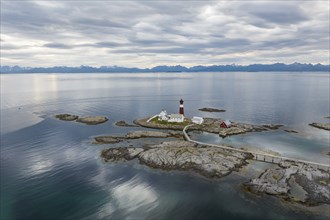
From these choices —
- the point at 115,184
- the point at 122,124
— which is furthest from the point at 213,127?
the point at 115,184

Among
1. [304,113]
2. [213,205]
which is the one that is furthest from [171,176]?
[304,113]

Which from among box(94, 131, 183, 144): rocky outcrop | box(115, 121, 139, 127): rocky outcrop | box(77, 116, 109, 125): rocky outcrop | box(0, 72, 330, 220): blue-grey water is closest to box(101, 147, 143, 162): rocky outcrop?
box(0, 72, 330, 220): blue-grey water

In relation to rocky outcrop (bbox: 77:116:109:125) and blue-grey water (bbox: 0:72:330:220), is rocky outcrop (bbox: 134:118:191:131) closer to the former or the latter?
blue-grey water (bbox: 0:72:330:220)

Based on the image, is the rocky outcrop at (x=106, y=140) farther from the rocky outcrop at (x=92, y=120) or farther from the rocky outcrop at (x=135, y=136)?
the rocky outcrop at (x=92, y=120)

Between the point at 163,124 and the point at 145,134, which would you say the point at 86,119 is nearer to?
the point at 163,124

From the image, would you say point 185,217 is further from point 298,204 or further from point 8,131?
point 8,131
